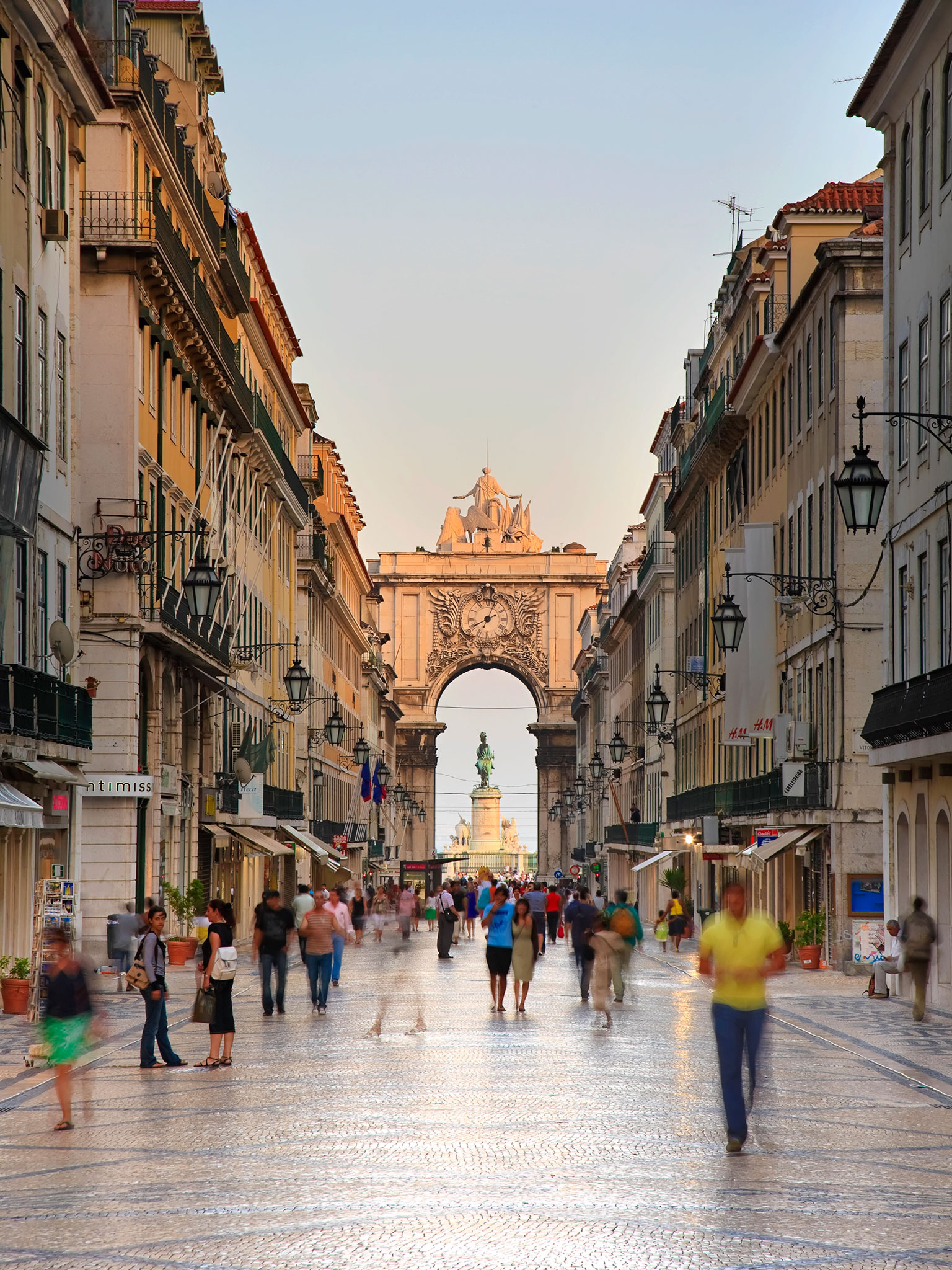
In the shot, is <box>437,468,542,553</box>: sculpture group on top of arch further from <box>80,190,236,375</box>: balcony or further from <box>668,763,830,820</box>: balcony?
<box>80,190,236,375</box>: balcony

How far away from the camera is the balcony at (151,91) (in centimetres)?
3609

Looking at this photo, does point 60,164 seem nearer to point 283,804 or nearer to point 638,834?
point 283,804

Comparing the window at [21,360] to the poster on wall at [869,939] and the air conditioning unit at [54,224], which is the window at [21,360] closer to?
the air conditioning unit at [54,224]

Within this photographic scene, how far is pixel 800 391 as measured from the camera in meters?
43.8

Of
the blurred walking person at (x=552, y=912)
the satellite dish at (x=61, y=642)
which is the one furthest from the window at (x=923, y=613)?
the blurred walking person at (x=552, y=912)

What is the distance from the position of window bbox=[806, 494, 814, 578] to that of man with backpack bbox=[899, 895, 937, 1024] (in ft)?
54.9

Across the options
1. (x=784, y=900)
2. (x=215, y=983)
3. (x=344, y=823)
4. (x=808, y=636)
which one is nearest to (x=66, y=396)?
(x=215, y=983)

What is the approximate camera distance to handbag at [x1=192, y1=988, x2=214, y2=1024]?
62.0ft

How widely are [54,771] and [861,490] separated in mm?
11861

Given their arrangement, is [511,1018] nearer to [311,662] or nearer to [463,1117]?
[463,1117]

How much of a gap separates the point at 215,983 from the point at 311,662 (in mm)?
54117

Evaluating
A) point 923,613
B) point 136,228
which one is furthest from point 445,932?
point 923,613

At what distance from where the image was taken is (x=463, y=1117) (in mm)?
14969

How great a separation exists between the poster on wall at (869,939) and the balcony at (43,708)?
1339cm
